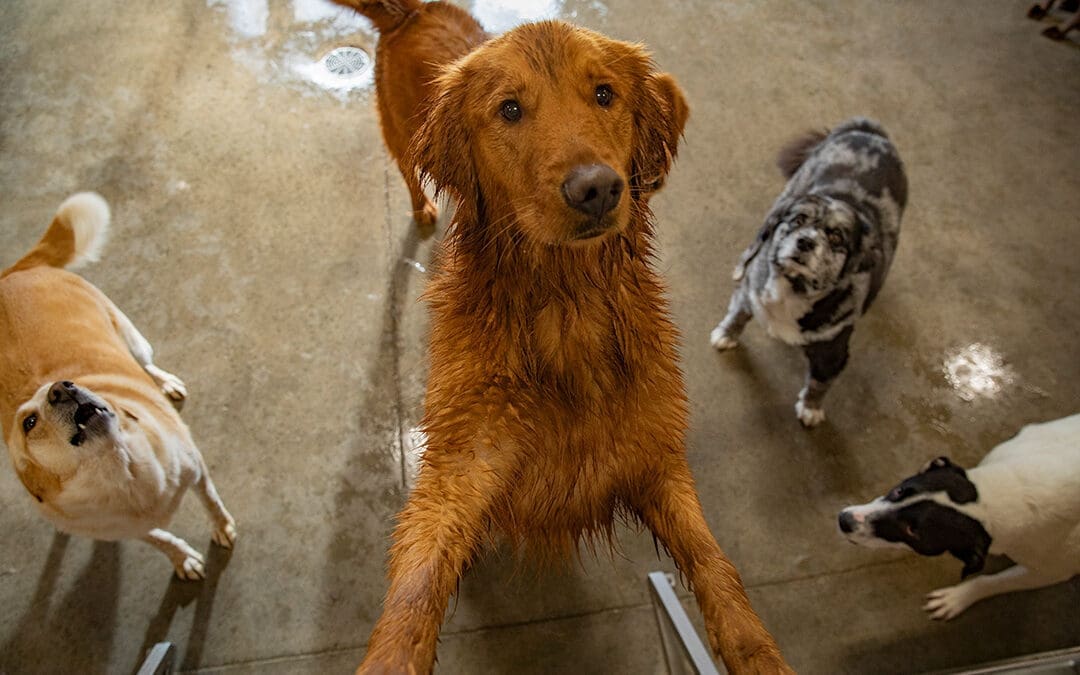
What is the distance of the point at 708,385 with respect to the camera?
323 centimetres

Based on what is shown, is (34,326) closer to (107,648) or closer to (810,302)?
(107,648)

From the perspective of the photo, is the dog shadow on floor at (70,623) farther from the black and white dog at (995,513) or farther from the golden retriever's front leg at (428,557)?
the black and white dog at (995,513)

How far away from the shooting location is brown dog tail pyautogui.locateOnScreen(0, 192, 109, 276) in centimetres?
265

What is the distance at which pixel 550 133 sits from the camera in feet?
5.11

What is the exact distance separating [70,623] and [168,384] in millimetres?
994

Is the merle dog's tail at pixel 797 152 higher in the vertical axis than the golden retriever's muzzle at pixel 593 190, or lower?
lower

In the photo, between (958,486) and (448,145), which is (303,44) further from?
(958,486)

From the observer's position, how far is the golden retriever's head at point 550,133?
152 cm

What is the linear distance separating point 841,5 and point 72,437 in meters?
5.25

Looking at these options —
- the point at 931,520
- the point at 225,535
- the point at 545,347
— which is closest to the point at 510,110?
the point at 545,347

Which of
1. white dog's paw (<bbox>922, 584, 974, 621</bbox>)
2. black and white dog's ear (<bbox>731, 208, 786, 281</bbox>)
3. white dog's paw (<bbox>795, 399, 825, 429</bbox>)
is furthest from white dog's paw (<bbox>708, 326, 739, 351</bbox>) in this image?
white dog's paw (<bbox>922, 584, 974, 621</bbox>)

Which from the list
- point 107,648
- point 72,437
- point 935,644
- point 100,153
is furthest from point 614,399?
point 100,153

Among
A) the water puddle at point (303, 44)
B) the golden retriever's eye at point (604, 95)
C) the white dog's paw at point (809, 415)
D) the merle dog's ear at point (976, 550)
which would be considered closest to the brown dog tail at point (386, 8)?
the water puddle at point (303, 44)

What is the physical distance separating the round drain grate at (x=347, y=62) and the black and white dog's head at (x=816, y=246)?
2902 millimetres
